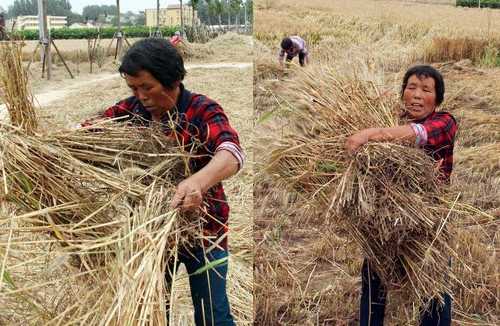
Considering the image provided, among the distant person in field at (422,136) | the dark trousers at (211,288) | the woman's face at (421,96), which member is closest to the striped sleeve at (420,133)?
the distant person in field at (422,136)

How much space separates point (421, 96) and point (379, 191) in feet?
1.01

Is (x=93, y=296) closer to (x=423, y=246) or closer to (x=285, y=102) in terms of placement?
(x=423, y=246)

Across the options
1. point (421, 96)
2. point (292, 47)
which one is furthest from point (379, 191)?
point (292, 47)

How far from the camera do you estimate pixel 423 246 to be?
1.46 meters

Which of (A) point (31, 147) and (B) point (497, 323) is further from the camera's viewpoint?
(B) point (497, 323)

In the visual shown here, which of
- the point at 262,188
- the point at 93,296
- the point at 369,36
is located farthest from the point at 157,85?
the point at 369,36

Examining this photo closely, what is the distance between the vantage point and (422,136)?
1.41m

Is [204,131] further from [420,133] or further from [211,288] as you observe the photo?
[420,133]

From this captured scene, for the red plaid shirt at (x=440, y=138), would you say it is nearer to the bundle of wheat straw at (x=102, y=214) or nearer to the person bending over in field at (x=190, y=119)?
the person bending over in field at (x=190, y=119)

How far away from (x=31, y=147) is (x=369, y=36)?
227 centimetres

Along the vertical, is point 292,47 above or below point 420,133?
above

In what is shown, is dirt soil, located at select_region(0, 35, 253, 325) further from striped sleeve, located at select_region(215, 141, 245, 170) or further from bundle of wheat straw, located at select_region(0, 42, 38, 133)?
striped sleeve, located at select_region(215, 141, 245, 170)

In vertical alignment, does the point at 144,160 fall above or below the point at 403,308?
above

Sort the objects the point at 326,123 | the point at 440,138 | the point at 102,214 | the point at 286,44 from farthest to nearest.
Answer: the point at 286,44, the point at 326,123, the point at 440,138, the point at 102,214
